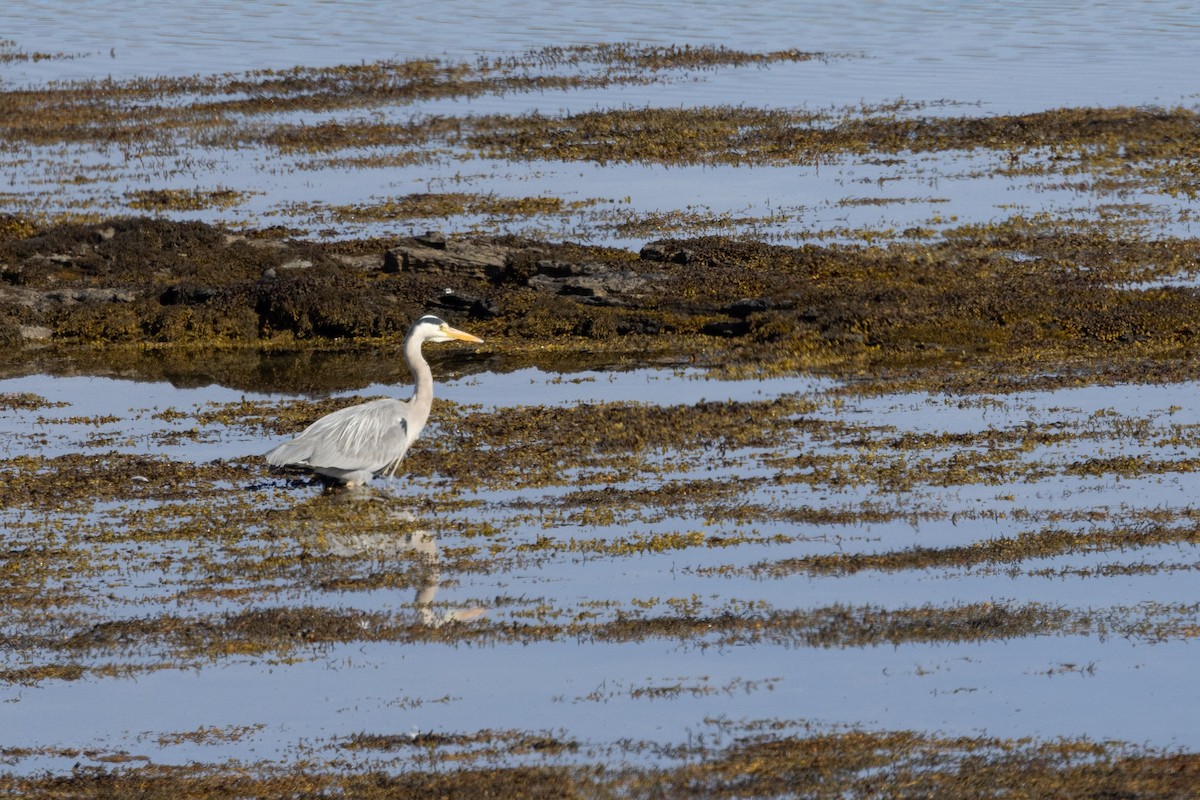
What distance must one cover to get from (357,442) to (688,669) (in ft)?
17.2

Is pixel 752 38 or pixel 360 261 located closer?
pixel 360 261

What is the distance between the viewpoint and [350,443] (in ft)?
48.0

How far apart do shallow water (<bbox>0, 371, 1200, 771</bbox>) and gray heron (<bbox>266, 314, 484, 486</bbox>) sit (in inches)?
51.7

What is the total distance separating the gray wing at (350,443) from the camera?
1453 cm

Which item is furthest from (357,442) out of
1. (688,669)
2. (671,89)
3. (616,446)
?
(671,89)

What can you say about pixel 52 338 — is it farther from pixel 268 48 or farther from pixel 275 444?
pixel 268 48

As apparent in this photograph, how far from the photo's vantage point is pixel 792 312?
2070 centimetres

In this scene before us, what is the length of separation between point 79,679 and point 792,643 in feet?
12.7

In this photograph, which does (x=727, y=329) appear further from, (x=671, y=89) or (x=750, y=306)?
(x=671, y=89)

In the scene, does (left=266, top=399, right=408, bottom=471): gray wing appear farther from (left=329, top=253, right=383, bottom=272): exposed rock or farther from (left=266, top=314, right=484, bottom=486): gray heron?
(left=329, top=253, right=383, bottom=272): exposed rock

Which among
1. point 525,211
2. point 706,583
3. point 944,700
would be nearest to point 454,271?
point 525,211

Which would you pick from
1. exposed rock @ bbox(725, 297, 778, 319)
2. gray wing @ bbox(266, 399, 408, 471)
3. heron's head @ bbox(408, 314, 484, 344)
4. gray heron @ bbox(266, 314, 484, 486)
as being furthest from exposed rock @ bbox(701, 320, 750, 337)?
gray wing @ bbox(266, 399, 408, 471)

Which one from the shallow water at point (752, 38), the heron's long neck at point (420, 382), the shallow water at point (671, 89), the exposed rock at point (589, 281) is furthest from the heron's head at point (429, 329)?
the shallow water at point (752, 38)

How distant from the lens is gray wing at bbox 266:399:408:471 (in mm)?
14531
